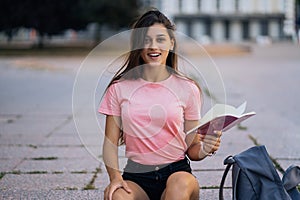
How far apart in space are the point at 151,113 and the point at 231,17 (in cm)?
9725

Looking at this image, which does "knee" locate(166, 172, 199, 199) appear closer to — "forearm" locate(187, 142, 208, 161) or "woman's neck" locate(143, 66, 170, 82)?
"forearm" locate(187, 142, 208, 161)

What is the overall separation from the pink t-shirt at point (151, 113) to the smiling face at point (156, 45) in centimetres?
13

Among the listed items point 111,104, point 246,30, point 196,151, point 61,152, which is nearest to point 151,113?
point 111,104

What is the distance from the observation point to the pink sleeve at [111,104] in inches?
135

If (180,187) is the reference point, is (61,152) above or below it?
below

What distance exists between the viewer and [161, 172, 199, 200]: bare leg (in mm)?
3240

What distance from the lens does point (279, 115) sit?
936 centimetres

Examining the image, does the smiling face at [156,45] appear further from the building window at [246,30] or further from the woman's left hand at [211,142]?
the building window at [246,30]

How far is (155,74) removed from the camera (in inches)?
137

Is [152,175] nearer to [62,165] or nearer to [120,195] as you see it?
[120,195]

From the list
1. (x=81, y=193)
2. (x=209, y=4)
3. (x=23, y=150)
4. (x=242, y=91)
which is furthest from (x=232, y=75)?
(x=209, y=4)

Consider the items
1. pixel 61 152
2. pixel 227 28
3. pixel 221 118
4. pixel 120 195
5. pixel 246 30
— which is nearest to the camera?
pixel 221 118

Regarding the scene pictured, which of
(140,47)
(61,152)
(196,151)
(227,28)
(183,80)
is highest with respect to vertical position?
(140,47)

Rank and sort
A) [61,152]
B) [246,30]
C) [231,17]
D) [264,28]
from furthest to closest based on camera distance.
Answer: [246,30] < [264,28] < [231,17] < [61,152]
